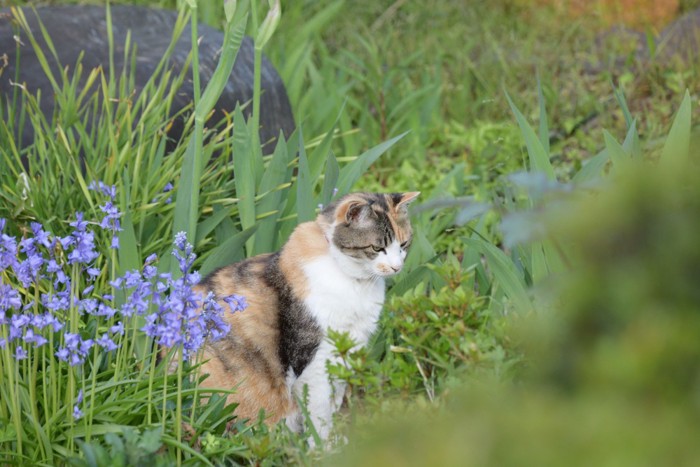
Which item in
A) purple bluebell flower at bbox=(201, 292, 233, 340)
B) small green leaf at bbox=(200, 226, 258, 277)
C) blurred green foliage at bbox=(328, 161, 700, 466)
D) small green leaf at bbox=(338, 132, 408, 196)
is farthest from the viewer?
small green leaf at bbox=(338, 132, 408, 196)

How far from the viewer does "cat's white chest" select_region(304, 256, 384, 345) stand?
10.1 feet

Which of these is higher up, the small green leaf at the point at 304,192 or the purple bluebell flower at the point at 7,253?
the purple bluebell flower at the point at 7,253

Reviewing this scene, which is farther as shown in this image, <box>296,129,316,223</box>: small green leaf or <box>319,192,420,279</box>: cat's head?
<box>296,129,316,223</box>: small green leaf

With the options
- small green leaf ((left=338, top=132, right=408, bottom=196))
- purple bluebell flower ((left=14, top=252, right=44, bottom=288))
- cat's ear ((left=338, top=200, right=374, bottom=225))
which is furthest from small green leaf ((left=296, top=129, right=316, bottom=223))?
purple bluebell flower ((left=14, top=252, right=44, bottom=288))

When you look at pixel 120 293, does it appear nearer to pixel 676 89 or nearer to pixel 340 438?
pixel 340 438

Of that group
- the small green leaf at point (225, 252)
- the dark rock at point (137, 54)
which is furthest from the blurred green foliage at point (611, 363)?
the dark rock at point (137, 54)

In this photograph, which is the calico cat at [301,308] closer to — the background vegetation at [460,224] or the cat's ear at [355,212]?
the cat's ear at [355,212]

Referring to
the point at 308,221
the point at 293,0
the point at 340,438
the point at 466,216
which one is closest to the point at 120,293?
the point at 308,221

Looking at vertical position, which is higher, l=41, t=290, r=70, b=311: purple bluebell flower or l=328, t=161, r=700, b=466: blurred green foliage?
l=328, t=161, r=700, b=466: blurred green foliage

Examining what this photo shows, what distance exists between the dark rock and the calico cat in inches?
43.7

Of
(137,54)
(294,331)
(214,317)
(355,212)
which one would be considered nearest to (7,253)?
(214,317)

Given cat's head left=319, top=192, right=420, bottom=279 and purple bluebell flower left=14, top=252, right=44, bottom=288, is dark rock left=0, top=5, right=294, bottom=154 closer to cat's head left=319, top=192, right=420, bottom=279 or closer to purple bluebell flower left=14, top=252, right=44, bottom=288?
cat's head left=319, top=192, right=420, bottom=279

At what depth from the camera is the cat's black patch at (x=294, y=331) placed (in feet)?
10.1

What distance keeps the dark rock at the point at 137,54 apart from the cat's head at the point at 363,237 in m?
1.07
